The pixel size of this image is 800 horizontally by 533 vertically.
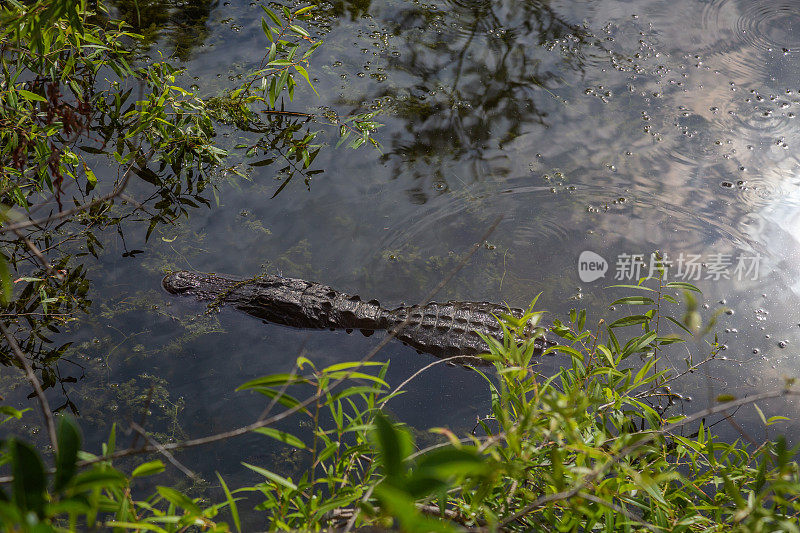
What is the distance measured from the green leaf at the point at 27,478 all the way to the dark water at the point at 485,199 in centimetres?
232

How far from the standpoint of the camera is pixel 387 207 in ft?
14.6

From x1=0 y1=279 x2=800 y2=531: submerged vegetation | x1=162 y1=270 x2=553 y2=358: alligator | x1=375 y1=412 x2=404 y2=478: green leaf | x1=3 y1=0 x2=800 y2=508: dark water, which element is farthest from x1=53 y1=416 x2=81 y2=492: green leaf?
x1=162 y1=270 x2=553 y2=358: alligator

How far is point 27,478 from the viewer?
0.88m

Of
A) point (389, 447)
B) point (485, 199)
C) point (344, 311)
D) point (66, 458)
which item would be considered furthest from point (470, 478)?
point (485, 199)

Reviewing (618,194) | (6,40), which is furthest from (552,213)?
(6,40)

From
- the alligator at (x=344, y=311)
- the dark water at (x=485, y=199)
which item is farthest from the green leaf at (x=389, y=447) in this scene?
the alligator at (x=344, y=311)

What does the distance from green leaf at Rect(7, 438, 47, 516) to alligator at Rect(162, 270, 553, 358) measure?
2.81 m

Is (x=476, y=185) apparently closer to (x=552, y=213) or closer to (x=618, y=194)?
(x=552, y=213)

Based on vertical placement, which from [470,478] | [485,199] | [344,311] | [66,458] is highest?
[66,458]

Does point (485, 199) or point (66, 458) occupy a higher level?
point (66, 458)

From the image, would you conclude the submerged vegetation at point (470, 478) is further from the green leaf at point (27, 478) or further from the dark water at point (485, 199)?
the dark water at point (485, 199)

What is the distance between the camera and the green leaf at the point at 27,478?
34.2 inches

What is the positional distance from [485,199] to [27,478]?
153 inches

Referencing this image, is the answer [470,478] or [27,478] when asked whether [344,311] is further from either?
[27,478]
